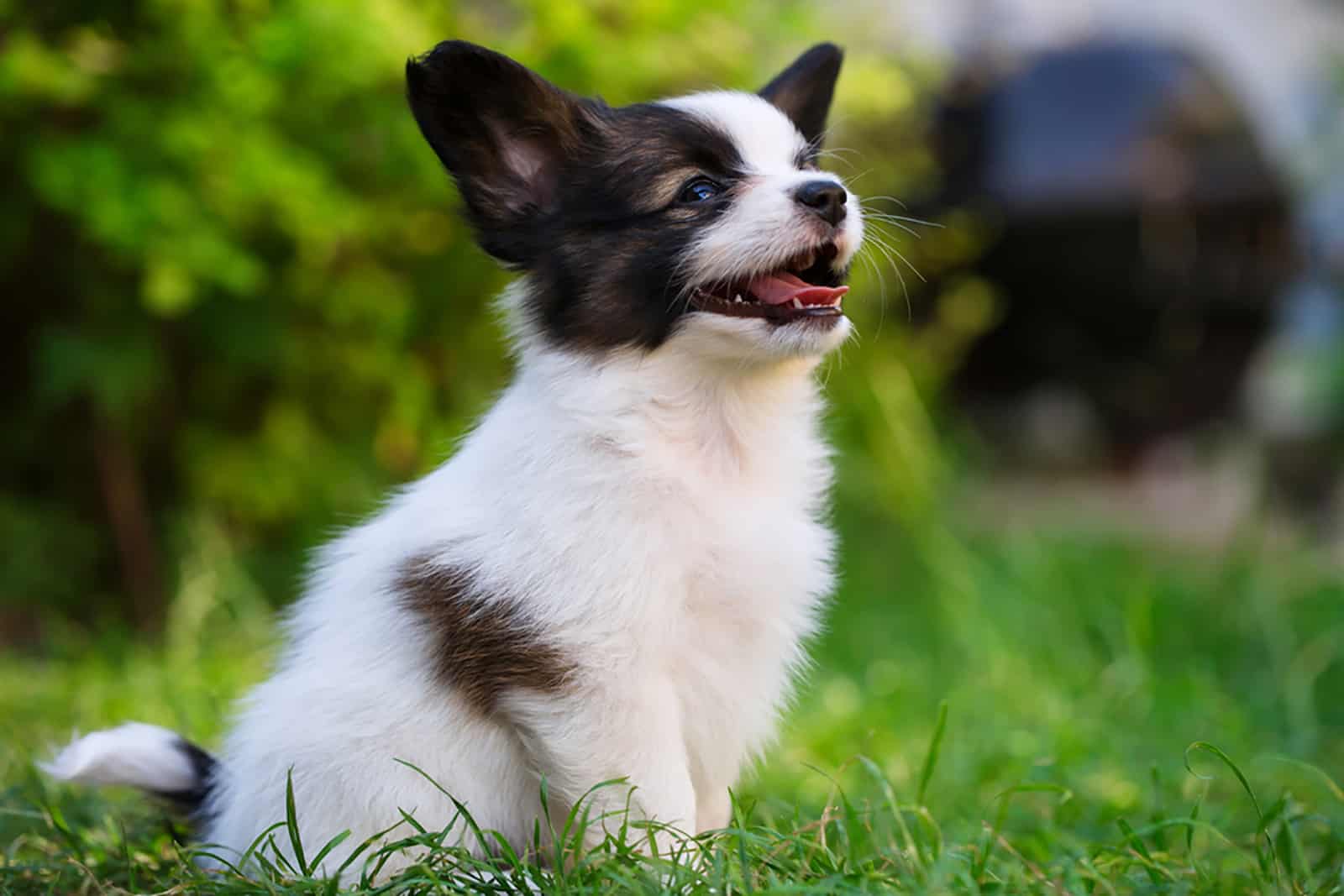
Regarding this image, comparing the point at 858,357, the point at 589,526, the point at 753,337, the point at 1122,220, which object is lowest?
the point at 858,357

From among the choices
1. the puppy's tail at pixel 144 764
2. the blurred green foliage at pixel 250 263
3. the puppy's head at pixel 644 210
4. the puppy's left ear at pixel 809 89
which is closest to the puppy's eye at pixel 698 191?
the puppy's head at pixel 644 210

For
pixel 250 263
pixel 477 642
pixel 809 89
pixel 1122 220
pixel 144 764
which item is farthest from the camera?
pixel 1122 220

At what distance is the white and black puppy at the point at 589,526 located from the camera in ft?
8.27

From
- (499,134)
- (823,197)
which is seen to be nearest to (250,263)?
(499,134)

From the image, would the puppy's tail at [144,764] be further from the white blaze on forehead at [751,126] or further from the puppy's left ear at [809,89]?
the puppy's left ear at [809,89]

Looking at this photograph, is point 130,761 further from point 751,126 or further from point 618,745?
point 751,126

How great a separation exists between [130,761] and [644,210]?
5.34 feet

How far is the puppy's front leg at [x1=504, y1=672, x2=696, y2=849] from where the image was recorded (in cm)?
246

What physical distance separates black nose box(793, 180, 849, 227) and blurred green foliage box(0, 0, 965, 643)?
1.92 m

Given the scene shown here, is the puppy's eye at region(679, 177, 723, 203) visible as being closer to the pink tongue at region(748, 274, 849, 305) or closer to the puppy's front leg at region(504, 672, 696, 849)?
the pink tongue at region(748, 274, 849, 305)

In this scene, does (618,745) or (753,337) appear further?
(753,337)

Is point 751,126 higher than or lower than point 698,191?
higher

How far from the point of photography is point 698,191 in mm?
2758

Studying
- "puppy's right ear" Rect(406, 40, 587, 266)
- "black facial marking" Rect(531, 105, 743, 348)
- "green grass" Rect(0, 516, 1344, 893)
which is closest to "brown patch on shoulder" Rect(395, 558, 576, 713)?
"green grass" Rect(0, 516, 1344, 893)
